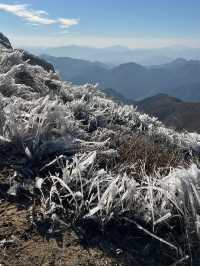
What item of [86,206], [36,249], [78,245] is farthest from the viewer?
[86,206]

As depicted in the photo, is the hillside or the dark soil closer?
the dark soil

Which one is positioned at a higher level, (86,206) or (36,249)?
(86,206)

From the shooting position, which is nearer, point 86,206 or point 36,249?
point 36,249

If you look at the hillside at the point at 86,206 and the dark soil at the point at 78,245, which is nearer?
the dark soil at the point at 78,245

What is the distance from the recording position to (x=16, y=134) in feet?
17.9

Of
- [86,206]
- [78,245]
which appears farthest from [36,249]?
[86,206]

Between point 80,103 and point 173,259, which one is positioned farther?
point 80,103

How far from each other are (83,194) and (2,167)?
3.92 ft

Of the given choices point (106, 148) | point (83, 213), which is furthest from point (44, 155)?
point (83, 213)

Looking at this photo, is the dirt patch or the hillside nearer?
the dirt patch

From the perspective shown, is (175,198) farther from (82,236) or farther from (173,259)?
(82,236)

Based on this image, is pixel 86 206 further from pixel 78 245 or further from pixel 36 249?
pixel 36 249

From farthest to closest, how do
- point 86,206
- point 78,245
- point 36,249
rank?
point 86,206
point 78,245
point 36,249

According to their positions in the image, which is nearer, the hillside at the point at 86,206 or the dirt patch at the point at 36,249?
the dirt patch at the point at 36,249
